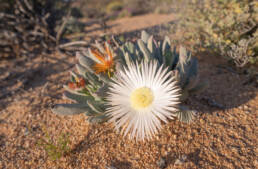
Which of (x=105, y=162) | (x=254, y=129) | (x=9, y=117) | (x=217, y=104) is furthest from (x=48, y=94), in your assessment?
(x=254, y=129)

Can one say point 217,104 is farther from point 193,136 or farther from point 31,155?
point 31,155

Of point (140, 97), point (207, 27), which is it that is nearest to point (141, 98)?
point (140, 97)

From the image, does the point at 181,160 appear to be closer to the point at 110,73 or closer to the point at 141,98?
the point at 141,98

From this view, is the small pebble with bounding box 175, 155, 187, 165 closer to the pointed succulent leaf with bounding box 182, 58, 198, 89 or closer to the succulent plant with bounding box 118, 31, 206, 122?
the succulent plant with bounding box 118, 31, 206, 122

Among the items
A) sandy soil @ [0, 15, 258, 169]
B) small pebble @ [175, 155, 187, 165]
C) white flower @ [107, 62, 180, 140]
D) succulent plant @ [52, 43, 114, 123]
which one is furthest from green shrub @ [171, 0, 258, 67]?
succulent plant @ [52, 43, 114, 123]

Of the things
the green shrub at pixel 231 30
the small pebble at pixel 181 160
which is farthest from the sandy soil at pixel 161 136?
the green shrub at pixel 231 30

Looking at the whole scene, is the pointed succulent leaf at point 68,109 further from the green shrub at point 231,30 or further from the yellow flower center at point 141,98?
the green shrub at point 231,30

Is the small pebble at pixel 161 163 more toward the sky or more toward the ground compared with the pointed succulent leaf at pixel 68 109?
more toward the ground

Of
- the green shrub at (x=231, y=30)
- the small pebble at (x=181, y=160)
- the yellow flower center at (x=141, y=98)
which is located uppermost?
the green shrub at (x=231, y=30)
